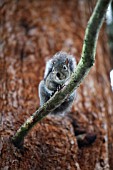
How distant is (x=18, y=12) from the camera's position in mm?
2729

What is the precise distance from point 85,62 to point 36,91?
0.94 meters

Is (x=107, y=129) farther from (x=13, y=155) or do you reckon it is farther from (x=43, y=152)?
(x=13, y=155)

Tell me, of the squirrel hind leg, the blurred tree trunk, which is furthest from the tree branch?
the squirrel hind leg

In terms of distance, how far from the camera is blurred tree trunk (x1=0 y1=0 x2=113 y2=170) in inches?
73.7

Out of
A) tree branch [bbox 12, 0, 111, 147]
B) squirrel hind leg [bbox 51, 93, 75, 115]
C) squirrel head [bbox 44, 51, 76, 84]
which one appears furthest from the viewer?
squirrel hind leg [bbox 51, 93, 75, 115]

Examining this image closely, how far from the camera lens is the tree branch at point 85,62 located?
123 cm

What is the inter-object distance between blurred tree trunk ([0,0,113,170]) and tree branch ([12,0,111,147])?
Answer: 187 mm

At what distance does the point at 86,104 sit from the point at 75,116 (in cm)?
15

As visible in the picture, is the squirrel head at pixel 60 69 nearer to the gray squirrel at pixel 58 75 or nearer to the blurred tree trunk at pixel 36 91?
the gray squirrel at pixel 58 75

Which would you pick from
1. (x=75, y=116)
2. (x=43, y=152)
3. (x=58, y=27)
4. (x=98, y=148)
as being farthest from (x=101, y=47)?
(x=43, y=152)

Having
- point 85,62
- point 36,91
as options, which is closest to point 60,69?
point 85,62

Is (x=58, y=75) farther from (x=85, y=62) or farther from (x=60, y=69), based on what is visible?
(x=85, y=62)

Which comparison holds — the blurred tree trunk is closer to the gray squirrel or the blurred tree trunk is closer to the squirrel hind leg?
the squirrel hind leg

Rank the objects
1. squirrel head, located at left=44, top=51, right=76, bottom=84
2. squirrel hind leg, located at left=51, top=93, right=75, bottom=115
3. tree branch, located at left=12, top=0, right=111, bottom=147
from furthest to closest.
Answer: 1. squirrel hind leg, located at left=51, top=93, right=75, bottom=115
2. squirrel head, located at left=44, top=51, right=76, bottom=84
3. tree branch, located at left=12, top=0, right=111, bottom=147
